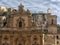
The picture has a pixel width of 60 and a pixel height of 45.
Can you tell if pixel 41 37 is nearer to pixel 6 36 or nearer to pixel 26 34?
pixel 26 34

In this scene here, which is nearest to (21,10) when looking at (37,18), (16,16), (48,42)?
(16,16)

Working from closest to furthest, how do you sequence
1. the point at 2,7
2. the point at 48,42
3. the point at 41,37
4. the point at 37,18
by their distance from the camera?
1. the point at 41,37
2. the point at 48,42
3. the point at 37,18
4. the point at 2,7

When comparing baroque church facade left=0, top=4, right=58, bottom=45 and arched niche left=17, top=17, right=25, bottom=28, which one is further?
arched niche left=17, top=17, right=25, bottom=28

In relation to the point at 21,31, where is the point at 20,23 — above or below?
above

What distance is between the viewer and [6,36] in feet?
149

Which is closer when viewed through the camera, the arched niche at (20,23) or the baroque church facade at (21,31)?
the baroque church facade at (21,31)

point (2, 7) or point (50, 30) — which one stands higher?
point (2, 7)

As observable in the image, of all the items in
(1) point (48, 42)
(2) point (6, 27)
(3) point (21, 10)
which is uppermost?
(3) point (21, 10)

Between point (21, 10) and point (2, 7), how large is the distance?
3147 cm

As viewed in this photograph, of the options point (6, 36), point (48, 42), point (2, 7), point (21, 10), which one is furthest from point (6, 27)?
point (2, 7)

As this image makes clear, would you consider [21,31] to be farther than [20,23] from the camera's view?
No

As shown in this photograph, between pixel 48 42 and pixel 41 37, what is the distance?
14.7 m

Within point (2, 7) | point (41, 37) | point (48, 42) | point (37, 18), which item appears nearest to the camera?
point (41, 37)

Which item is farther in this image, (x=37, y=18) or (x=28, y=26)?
(x=37, y=18)
